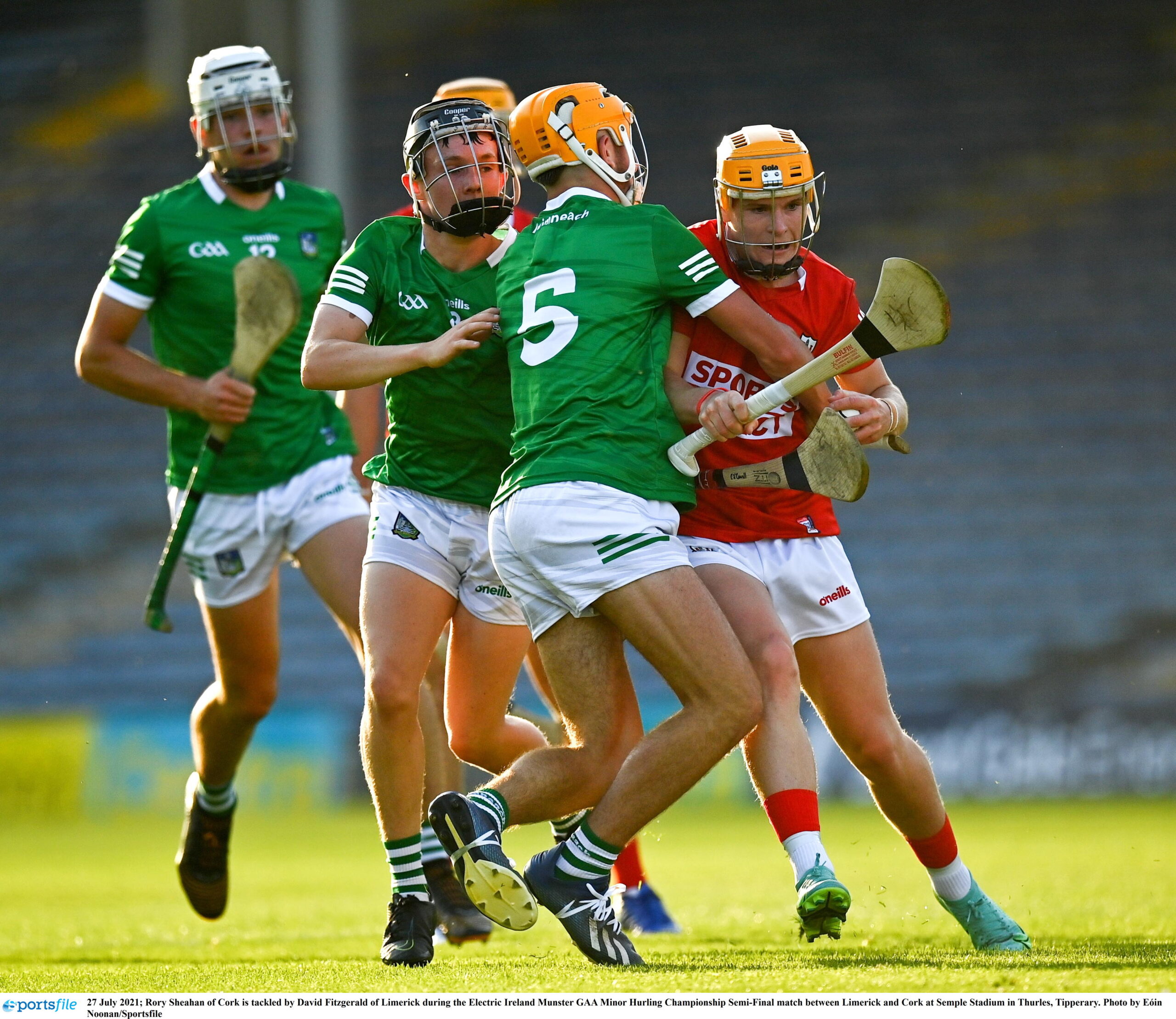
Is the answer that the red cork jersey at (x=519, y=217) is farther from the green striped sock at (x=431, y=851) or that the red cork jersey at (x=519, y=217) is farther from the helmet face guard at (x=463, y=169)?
the green striped sock at (x=431, y=851)

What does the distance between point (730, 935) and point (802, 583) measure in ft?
4.19

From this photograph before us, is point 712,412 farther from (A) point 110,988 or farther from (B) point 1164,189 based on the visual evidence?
(B) point 1164,189

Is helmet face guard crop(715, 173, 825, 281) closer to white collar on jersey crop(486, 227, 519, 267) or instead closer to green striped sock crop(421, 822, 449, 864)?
white collar on jersey crop(486, 227, 519, 267)

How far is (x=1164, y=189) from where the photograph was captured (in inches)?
575

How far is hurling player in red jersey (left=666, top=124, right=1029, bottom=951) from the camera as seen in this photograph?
12.9ft

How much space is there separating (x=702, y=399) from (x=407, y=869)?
1427 millimetres

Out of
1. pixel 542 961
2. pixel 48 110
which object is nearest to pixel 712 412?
pixel 542 961

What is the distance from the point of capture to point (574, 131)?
13.0ft

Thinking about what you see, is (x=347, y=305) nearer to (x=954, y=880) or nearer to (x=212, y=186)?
(x=212, y=186)

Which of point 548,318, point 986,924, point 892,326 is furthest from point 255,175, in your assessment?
point 986,924

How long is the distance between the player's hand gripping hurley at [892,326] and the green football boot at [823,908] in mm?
1044

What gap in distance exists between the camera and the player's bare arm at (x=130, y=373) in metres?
4.89

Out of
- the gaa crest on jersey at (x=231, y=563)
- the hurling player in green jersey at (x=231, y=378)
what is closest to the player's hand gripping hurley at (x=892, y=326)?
the hurling player in green jersey at (x=231, y=378)

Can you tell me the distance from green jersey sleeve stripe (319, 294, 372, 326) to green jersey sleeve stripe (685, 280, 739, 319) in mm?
872
